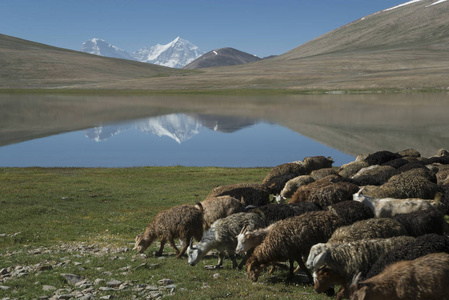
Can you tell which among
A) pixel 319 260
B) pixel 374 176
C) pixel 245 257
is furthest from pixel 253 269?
pixel 374 176

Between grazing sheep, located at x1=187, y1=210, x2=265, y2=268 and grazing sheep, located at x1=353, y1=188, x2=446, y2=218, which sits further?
grazing sheep, located at x1=353, y1=188, x2=446, y2=218

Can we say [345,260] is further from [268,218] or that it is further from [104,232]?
[104,232]

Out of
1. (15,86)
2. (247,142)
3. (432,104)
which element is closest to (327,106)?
(432,104)

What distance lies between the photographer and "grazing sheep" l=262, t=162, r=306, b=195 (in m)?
18.8

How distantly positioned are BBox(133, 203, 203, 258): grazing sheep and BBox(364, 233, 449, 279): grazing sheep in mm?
5020

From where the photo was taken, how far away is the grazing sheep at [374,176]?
17109 millimetres

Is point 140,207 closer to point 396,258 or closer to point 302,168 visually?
point 302,168

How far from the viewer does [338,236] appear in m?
9.64

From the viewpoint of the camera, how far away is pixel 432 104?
78938 millimetres

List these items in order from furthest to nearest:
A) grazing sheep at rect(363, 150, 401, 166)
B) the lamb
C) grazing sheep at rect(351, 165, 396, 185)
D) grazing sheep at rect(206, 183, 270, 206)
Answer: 1. grazing sheep at rect(363, 150, 401, 166)
2. grazing sheep at rect(351, 165, 396, 185)
3. grazing sheep at rect(206, 183, 270, 206)
4. the lamb

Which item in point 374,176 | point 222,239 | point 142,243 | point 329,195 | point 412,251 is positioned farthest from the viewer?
point 374,176

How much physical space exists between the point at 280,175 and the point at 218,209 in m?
8.87

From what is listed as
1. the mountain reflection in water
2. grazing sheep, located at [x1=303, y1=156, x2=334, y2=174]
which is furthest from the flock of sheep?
the mountain reflection in water

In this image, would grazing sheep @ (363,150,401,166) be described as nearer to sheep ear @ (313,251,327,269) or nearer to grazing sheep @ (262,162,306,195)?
grazing sheep @ (262,162,306,195)
